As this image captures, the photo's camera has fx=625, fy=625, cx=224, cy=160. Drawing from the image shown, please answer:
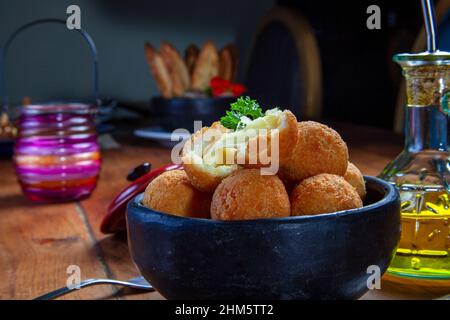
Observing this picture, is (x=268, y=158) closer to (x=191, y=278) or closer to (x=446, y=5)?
(x=191, y=278)

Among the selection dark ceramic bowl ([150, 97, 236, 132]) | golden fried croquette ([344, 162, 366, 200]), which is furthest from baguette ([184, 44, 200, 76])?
golden fried croquette ([344, 162, 366, 200])

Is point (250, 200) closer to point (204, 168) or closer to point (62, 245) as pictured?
point (204, 168)

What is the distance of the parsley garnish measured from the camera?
442 millimetres

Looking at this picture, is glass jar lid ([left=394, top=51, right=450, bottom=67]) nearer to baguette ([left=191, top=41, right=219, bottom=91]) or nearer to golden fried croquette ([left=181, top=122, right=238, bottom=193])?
golden fried croquette ([left=181, top=122, right=238, bottom=193])

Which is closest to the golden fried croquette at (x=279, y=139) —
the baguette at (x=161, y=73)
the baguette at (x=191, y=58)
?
the baguette at (x=161, y=73)

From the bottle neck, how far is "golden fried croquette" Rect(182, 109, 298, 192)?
0.22 m

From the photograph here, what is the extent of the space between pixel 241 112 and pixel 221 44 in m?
2.93

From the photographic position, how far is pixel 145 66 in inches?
129

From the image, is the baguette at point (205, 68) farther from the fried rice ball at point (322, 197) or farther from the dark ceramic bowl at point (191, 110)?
the fried rice ball at point (322, 197)

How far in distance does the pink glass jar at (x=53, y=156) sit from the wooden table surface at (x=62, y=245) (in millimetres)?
25

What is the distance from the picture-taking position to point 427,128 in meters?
0.59
